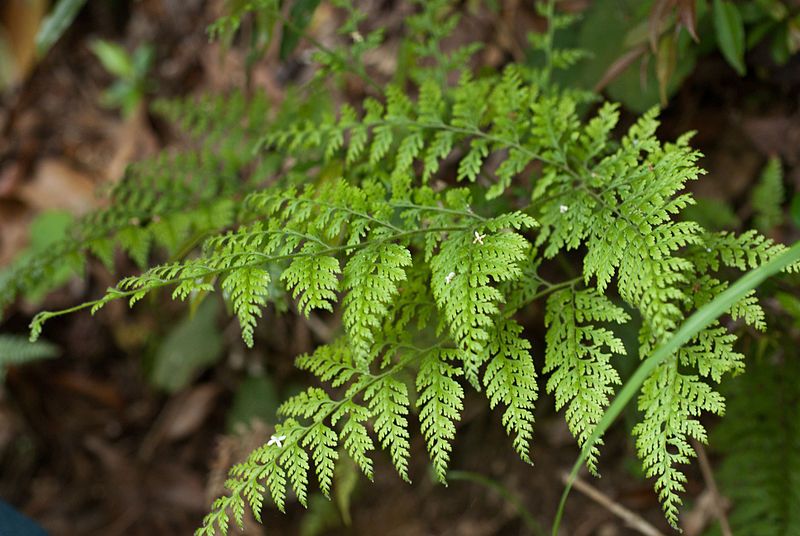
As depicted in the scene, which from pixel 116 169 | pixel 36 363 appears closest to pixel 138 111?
pixel 116 169

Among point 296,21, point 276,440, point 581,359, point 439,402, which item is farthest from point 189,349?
point 581,359

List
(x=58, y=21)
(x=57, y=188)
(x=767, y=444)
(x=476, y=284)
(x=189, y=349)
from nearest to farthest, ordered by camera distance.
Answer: (x=476, y=284)
(x=767, y=444)
(x=58, y=21)
(x=189, y=349)
(x=57, y=188)

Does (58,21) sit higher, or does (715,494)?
(58,21)

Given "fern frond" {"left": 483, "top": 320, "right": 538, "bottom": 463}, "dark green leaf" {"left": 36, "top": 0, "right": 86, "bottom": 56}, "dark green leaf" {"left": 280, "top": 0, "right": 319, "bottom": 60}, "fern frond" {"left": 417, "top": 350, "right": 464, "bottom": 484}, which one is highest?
"dark green leaf" {"left": 36, "top": 0, "right": 86, "bottom": 56}

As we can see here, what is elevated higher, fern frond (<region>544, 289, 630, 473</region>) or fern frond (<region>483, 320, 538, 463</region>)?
fern frond (<region>483, 320, 538, 463</region>)

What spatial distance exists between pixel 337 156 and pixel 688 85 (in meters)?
1.45

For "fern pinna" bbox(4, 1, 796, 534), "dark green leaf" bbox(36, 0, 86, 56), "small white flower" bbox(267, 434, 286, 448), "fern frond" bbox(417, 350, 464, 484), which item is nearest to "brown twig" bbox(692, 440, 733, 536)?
"fern pinna" bbox(4, 1, 796, 534)

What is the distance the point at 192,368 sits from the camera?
3.14m

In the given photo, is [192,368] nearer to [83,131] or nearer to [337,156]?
[337,156]

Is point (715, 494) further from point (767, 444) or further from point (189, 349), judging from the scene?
point (189, 349)

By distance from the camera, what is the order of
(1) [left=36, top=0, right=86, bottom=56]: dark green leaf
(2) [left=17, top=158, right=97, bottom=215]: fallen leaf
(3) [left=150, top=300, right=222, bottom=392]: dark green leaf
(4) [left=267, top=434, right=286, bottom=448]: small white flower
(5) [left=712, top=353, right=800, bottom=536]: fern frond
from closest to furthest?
1. (4) [left=267, top=434, right=286, bottom=448]: small white flower
2. (5) [left=712, top=353, right=800, bottom=536]: fern frond
3. (1) [left=36, top=0, right=86, bottom=56]: dark green leaf
4. (3) [left=150, top=300, right=222, bottom=392]: dark green leaf
5. (2) [left=17, top=158, right=97, bottom=215]: fallen leaf

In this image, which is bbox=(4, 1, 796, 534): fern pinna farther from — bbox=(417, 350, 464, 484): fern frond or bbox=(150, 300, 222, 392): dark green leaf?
bbox=(150, 300, 222, 392): dark green leaf

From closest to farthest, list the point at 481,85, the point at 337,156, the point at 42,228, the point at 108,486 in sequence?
the point at 481,85 → the point at 337,156 → the point at 108,486 → the point at 42,228

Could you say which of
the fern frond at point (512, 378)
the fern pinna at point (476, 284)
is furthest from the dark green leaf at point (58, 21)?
the fern frond at point (512, 378)
